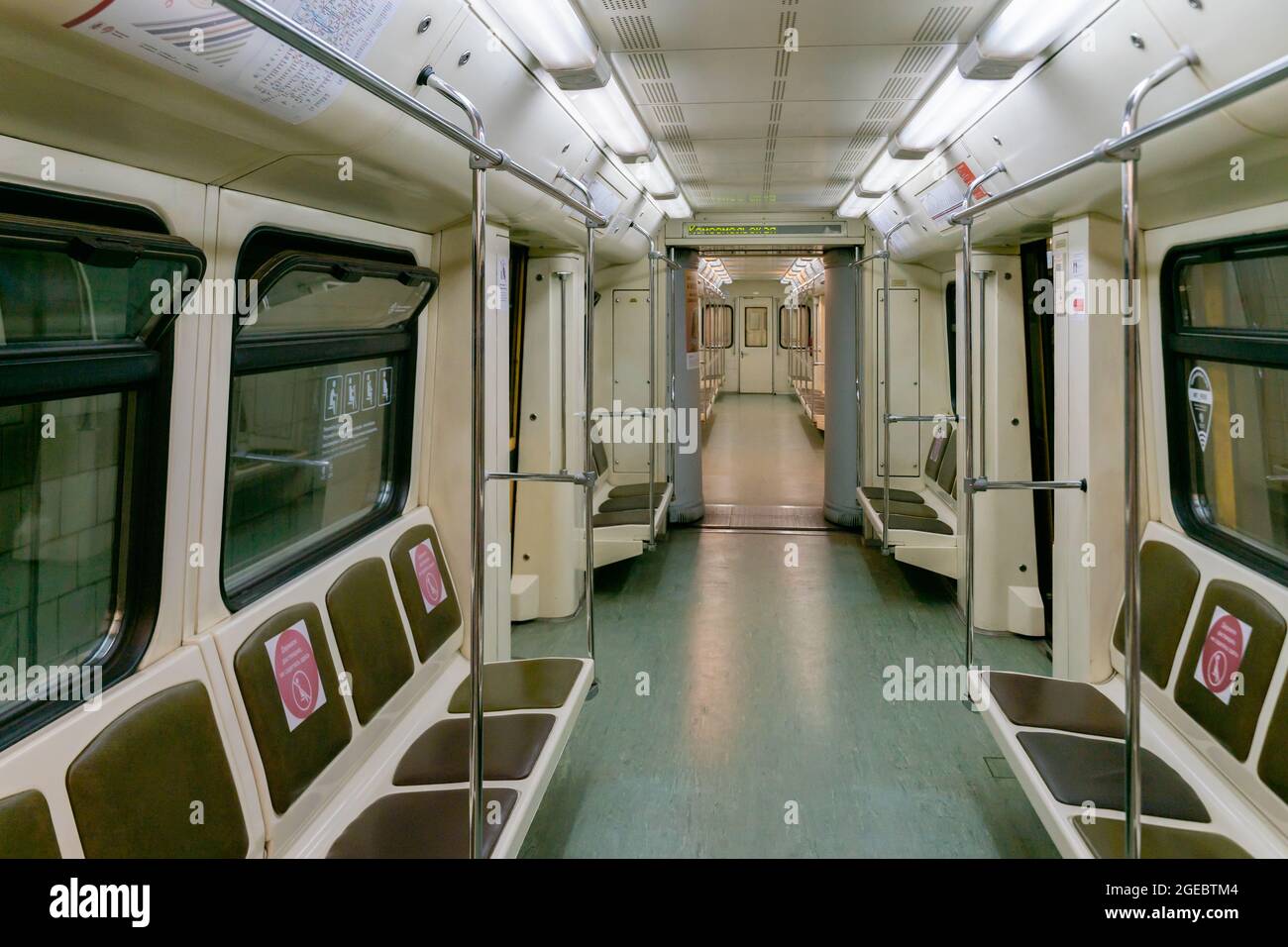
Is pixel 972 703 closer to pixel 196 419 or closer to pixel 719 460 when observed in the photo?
pixel 196 419

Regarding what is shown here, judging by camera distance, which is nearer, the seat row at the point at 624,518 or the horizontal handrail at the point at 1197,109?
the horizontal handrail at the point at 1197,109

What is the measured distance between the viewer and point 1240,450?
3211mm

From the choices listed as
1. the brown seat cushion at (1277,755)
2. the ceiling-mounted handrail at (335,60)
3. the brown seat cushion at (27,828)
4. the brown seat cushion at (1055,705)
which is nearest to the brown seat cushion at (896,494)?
the brown seat cushion at (1055,705)

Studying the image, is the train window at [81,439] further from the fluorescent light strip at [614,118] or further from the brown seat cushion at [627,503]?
the brown seat cushion at [627,503]

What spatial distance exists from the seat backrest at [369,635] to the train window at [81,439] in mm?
820

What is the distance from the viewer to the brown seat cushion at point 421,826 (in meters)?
2.29

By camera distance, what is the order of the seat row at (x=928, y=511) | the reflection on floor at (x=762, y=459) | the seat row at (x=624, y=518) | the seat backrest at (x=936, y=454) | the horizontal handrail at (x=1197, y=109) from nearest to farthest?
the horizontal handrail at (x=1197, y=109) → the seat row at (x=928, y=511) → the seat row at (x=624, y=518) → the seat backrest at (x=936, y=454) → the reflection on floor at (x=762, y=459)

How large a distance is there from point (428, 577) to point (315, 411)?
92 cm

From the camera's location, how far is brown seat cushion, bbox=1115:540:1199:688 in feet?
10.4

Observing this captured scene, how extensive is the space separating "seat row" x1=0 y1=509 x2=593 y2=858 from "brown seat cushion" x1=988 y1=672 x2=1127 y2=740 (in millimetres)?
1601

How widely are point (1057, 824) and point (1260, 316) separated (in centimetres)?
193

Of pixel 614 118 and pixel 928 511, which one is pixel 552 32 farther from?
pixel 928 511

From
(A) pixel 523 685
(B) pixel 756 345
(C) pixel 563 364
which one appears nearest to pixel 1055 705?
(A) pixel 523 685

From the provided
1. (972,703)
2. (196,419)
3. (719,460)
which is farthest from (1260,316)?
(719,460)
